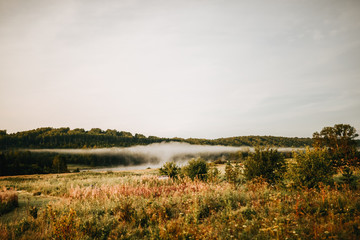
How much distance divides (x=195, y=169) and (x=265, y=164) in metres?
5.16

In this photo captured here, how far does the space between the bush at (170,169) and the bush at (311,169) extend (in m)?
9.64

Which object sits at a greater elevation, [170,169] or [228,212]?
[228,212]

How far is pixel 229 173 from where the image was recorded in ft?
→ 37.4

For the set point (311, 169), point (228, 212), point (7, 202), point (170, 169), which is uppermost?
point (311, 169)

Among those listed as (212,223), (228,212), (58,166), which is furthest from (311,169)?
(58,166)

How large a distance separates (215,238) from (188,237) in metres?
0.64

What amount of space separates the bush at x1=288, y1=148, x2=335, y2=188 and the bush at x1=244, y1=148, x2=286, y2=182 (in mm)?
1655

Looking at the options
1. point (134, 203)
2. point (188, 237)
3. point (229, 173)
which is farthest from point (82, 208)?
point (229, 173)

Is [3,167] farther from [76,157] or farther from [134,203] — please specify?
[134,203]

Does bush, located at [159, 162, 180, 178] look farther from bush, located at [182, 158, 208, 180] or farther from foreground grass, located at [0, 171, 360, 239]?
foreground grass, located at [0, 171, 360, 239]

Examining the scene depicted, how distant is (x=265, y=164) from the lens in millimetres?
10516

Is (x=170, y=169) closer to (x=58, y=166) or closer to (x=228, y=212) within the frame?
(x=228, y=212)

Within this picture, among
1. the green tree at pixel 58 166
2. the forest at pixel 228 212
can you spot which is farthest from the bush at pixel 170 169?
the green tree at pixel 58 166

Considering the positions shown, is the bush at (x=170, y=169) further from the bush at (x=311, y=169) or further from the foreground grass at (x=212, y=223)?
the bush at (x=311, y=169)
